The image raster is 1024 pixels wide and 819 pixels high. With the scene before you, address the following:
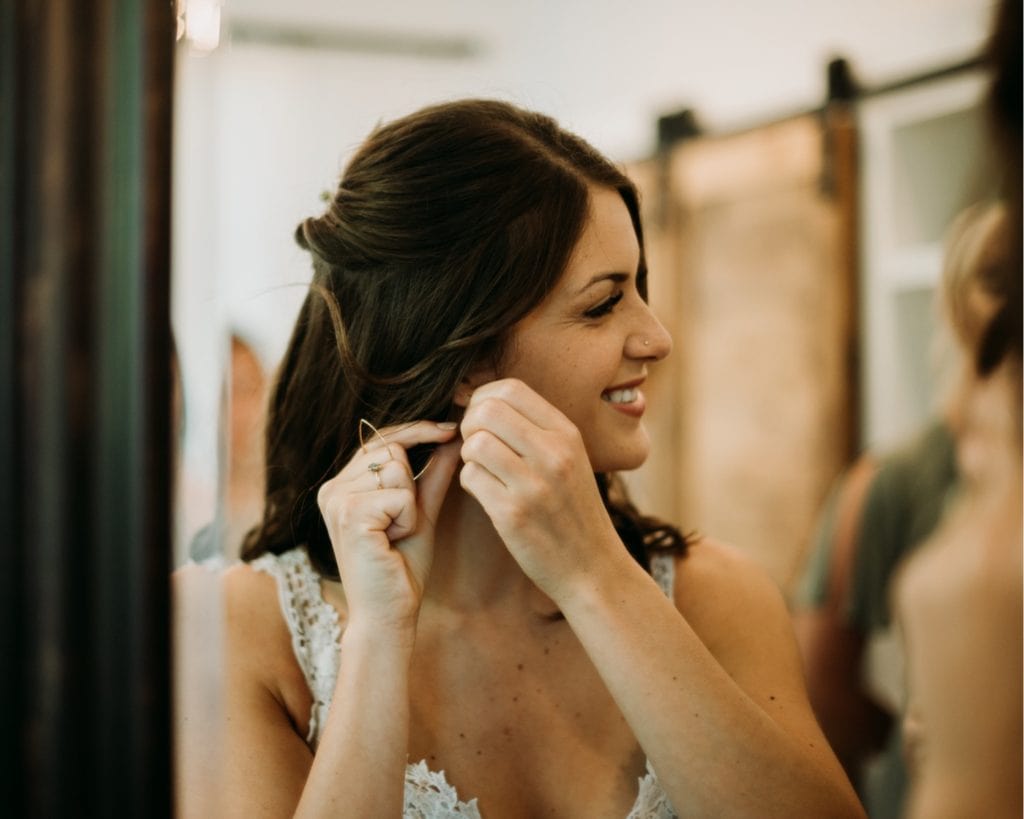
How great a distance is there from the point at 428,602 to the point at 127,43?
525 mm

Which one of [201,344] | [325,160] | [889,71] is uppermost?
[889,71]

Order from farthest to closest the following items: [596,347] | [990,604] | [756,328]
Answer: [756,328]
[596,347]
[990,604]

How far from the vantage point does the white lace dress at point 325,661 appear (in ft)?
2.28

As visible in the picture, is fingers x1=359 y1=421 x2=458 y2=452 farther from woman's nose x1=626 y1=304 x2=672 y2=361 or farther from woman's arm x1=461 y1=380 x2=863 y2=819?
woman's nose x1=626 y1=304 x2=672 y2=361

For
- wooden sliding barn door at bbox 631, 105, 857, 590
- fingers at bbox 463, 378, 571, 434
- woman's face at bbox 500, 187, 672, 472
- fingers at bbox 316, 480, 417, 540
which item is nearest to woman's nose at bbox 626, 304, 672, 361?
woman's face at bbox 500, 187, 672, 472

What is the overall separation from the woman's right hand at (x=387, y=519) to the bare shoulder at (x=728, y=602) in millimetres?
248

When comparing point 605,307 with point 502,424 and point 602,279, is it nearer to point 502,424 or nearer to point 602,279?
point 602,279

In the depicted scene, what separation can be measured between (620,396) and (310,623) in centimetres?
32

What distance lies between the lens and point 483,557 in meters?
0.82

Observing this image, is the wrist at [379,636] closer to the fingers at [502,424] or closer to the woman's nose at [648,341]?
the fingers at [502,424]

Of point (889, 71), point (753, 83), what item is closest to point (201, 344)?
point (889, 71)

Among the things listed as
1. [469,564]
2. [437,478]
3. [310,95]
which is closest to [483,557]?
[469,564]

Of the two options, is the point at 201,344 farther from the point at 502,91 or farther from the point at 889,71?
the point at 889,71

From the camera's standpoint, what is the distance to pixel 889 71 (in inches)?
48.6
